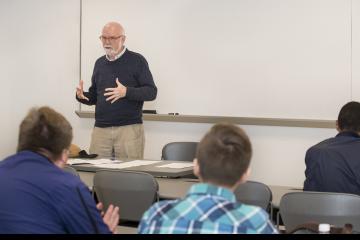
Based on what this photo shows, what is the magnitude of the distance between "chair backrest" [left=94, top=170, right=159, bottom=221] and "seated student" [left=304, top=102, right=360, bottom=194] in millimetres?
909

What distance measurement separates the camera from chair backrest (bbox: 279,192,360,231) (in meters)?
2.75

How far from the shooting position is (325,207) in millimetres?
2773

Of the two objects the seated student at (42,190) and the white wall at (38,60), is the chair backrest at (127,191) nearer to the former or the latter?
the seated student at (42,190)

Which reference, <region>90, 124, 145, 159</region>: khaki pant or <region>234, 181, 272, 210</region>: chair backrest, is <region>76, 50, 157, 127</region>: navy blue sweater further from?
<region>234, 181, 272, 210</region>: chair backrest

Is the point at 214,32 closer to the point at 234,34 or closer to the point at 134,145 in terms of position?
the point at 234,34

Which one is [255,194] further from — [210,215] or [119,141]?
[119,141]

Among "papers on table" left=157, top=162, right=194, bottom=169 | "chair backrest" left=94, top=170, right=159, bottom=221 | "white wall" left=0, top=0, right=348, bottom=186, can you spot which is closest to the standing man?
"papers on table" left=157, top=162, right=194, bottom=169

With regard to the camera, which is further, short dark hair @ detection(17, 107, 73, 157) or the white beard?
the white beard

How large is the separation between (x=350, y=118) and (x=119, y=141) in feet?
7.99

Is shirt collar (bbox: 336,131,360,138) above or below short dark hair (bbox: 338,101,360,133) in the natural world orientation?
A: below

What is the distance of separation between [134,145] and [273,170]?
5.44 ft

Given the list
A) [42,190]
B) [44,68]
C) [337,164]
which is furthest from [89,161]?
[44,68]

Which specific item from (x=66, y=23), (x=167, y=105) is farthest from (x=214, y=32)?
(x=66, y=23)

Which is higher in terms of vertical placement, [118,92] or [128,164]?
[118,92]
